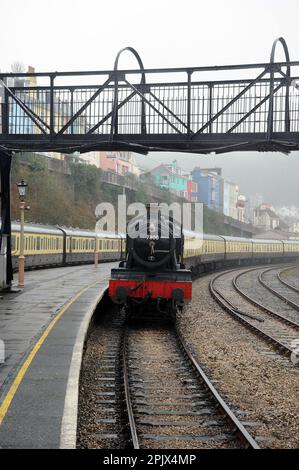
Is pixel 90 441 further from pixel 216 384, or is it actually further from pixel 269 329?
pixel 269 329

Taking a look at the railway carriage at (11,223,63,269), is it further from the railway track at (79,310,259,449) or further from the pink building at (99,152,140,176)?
the pink building at (99,152,140,176)

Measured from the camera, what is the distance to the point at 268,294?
27.5 m

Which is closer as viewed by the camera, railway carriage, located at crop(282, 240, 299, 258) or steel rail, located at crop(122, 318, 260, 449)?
steel rail, located at crop(122, 318, 260, 449)

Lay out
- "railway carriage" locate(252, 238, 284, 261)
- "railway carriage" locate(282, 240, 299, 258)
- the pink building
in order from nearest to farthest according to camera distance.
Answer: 1. "railway carriage" locate(252, 238, 284, 261)
2. "railway carriage" locate(282, 240, 299, 258)
3. the pink building

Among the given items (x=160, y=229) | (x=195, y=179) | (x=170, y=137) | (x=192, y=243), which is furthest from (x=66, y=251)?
(x=195, y=179)

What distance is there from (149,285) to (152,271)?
0.48 meters

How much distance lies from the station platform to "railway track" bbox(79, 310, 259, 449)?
1.80ft

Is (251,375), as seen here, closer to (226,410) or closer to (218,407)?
(218,407)

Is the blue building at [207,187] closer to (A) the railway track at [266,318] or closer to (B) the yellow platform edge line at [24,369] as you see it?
(A) the railway track at [266,318]

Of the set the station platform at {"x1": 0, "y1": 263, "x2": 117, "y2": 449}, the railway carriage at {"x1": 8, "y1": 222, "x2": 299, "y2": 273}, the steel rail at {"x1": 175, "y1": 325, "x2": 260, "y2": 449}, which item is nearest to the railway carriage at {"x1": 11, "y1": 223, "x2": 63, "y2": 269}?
the railway carriage at {"x1": 8, "y1": 222, "x2": 299, "y2": 273}

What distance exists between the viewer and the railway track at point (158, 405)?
709cm

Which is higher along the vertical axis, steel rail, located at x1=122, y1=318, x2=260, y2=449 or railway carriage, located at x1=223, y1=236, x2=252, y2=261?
railway carriage, located at x1=223, y1=236, x2=252, y2=261

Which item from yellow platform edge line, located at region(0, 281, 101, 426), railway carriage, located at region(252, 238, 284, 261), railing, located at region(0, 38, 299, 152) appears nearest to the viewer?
yellow platform edge line, located at region(0, 281, 101, 426)

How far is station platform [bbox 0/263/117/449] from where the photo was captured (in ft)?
20.9
